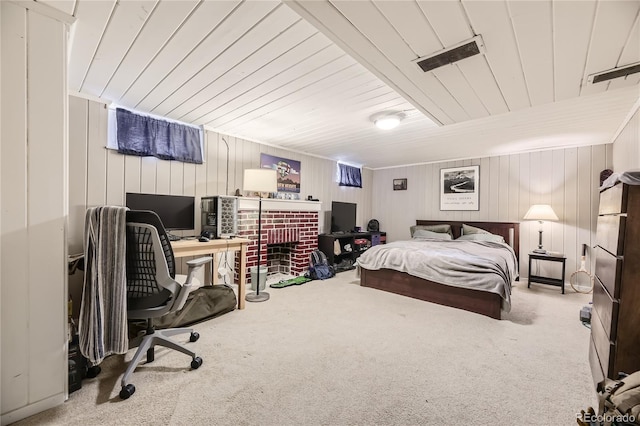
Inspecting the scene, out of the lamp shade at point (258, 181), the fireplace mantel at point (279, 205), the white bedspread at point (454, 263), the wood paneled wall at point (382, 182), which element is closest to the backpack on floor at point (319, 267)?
the white bedspread at point (454, 263)

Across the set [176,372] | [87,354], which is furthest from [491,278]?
[87,354]

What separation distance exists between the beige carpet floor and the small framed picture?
3.45 meters

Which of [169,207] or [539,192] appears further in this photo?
[539,192]

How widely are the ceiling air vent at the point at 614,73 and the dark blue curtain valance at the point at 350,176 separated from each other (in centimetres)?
387

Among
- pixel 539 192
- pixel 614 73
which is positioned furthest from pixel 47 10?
pixel 539 192

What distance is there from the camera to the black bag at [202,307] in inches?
93.9

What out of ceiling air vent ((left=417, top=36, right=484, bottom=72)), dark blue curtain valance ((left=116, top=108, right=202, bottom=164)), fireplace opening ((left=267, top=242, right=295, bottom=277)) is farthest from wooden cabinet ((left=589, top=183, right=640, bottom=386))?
dark blue curtain valance ((left=116, top=108, right=202, bottom=164))

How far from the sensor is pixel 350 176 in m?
5.64

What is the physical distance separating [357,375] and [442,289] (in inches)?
71.7

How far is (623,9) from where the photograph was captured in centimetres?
124

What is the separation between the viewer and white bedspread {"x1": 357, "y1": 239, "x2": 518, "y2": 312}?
272 centimetres

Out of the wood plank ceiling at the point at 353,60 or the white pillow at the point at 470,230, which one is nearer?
the wood plank ceiling at the point at 353,60

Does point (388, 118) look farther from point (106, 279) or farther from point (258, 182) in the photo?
point (106, 279)

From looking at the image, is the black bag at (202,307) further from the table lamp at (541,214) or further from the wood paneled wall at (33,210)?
the table lamp at (541,214)
